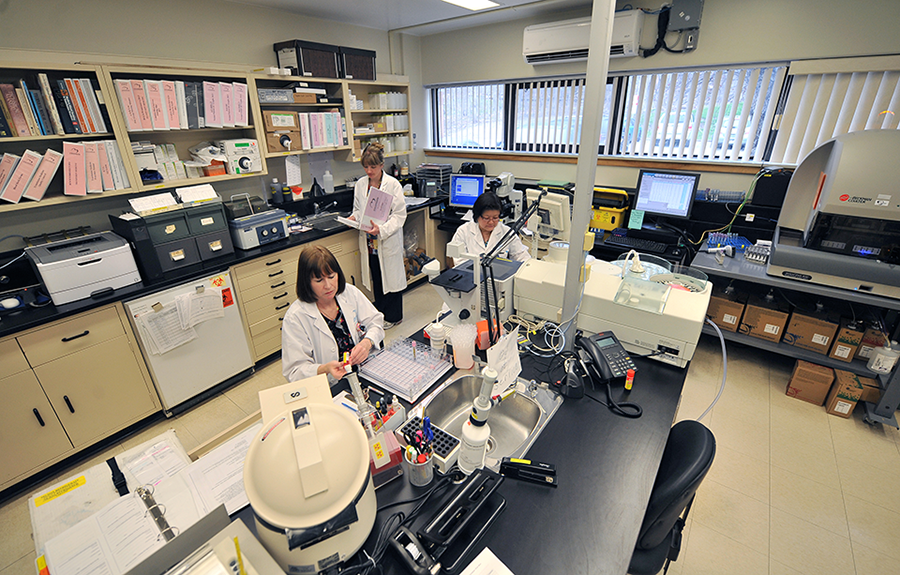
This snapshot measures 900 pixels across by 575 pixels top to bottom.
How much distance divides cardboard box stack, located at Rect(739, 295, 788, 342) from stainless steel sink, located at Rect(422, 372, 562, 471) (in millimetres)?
2208

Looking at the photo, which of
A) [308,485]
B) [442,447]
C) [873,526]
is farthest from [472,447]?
[873,526]

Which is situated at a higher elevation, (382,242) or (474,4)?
(474,4)

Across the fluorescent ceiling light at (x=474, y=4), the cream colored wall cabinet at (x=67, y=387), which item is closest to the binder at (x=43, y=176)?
the cream colored wall cabinet at (x=67, y=387)

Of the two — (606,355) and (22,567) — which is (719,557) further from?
(22,567)

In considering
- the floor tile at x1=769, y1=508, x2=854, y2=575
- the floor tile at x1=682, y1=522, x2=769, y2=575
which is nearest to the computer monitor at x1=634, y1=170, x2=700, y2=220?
the floor tile at x1=769, y1=508, x2=854, y2=575

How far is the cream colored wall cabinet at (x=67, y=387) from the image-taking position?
6.24ft

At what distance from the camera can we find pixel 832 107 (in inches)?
108

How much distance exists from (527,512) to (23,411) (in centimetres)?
256

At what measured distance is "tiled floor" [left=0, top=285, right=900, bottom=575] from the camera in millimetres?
1667

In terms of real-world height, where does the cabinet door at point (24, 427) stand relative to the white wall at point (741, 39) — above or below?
below

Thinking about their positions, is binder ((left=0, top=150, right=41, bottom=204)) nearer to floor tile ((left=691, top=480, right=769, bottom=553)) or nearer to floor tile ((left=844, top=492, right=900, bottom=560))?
floor tile ((left=691, top=480, right=769, bottom=553))

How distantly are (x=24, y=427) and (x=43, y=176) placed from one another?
4.42 feet

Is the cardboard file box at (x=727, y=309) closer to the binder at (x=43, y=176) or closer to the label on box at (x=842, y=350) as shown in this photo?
the label on box at (x=842, y=350)

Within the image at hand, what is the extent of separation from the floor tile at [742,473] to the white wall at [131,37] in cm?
388
